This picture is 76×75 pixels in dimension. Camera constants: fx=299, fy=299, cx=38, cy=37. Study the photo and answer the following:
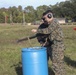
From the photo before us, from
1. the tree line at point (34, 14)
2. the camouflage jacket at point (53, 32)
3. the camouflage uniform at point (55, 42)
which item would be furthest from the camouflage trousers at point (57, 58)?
the tree line at point (34, 14)

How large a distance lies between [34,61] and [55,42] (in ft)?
2.52

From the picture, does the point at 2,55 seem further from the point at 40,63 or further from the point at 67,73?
the point at 40,63

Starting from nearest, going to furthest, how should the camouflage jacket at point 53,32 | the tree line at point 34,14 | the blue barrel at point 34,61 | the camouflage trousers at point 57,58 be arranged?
the blue barrel at point 34,61 → the camouflage jacket at point 53,32 → the camouflage trousers at point 57,58 → the tree line at point 34,14

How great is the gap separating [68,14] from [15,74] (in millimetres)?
110518

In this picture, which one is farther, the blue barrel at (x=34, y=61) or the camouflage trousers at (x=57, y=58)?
the camouflage trousers at (x=57, y=58)

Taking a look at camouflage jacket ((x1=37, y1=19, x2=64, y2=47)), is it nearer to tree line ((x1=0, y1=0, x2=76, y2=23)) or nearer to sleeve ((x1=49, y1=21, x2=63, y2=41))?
sleeve ((x1=49, y1=21, x2=63, y2=41))

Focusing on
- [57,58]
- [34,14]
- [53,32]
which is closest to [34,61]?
[57,58]

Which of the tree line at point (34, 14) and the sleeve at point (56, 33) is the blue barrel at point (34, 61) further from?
the tree line at point (34, 14)

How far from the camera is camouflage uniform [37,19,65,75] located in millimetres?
6738

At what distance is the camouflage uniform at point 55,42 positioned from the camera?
22.1ft

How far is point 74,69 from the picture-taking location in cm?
861

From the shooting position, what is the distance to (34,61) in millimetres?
6445

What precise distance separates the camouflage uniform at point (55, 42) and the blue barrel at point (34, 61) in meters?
0.40

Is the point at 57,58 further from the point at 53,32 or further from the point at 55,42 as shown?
the point at 53,32
